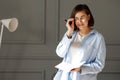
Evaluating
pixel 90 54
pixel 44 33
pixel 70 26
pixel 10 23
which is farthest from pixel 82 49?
pixel 44 33

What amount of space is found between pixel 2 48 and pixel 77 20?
1262 mm

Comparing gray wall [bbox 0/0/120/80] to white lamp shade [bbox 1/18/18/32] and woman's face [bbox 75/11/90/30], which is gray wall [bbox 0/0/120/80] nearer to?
white lamp shade [bbox 1/18/18/32]

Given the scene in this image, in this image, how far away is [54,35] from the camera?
2848 millimetres

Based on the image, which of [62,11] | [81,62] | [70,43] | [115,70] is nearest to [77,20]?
[70,43]

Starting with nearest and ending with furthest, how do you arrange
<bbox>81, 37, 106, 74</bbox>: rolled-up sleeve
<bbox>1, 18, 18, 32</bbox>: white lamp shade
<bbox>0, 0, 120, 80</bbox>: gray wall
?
<bbox>81, 37, 106, 74</bbox>: rolled-up sleeve, <bbox>1, 18, 18, 32</bbox>: white lamp shade, <bbox>0, 0, 120, 80</bbox>: gray wall

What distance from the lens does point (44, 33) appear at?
285cm

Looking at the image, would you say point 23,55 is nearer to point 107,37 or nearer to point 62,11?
point 62,11

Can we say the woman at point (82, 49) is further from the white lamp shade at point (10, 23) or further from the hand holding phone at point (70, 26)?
the white lamp shade at point (10, 23)

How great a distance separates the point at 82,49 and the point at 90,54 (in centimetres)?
6

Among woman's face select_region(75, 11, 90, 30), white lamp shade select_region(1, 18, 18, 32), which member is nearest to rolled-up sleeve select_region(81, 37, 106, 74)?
woman's face select_region(75, 11, 90, 30)

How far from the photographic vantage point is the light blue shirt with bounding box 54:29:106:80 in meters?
1.77

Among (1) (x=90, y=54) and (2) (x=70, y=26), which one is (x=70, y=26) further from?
(1) (x=90, y=54)

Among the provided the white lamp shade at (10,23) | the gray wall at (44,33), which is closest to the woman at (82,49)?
the white lamp shade at (10,23)

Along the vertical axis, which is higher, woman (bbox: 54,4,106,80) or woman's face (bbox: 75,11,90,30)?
woman's face (bbox: 75,11,90,30)
